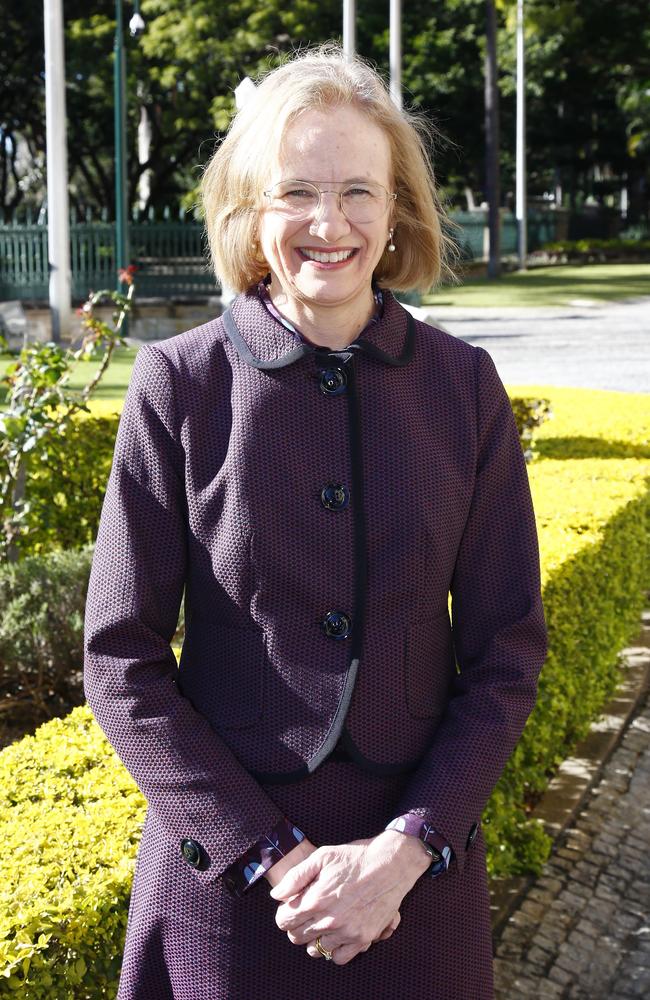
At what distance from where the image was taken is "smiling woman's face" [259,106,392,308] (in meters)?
1.91

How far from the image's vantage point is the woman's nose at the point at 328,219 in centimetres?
191

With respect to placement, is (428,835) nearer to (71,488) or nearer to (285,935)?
(285,935)

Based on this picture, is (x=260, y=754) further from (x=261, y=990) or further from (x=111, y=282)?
(x=111, y=282)

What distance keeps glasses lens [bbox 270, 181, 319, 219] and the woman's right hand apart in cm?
92

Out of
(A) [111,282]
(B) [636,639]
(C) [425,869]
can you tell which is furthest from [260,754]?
(A) [111,282]

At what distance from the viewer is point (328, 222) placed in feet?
6.25

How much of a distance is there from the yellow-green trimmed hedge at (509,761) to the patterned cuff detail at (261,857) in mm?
489

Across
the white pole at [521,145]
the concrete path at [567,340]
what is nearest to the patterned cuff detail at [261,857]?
the concrete path at [567,340]

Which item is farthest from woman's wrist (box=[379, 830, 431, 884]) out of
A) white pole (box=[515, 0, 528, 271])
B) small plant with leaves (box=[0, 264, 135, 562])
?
white pole (box=[515, 0, 528, 271])

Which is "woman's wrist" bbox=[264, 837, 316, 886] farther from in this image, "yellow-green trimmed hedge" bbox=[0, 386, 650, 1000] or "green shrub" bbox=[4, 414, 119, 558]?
"green shrub" bbox=[4, 414, 119, 558]

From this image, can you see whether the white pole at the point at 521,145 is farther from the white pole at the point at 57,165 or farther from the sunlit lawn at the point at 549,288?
the white pole at the point at 57,165

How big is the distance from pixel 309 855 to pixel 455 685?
374 millimetres

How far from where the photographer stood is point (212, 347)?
1.97 m

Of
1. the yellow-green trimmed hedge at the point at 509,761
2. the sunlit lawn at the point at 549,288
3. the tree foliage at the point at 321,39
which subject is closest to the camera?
the yellow-green trimmed hedge at the point at 509,761
